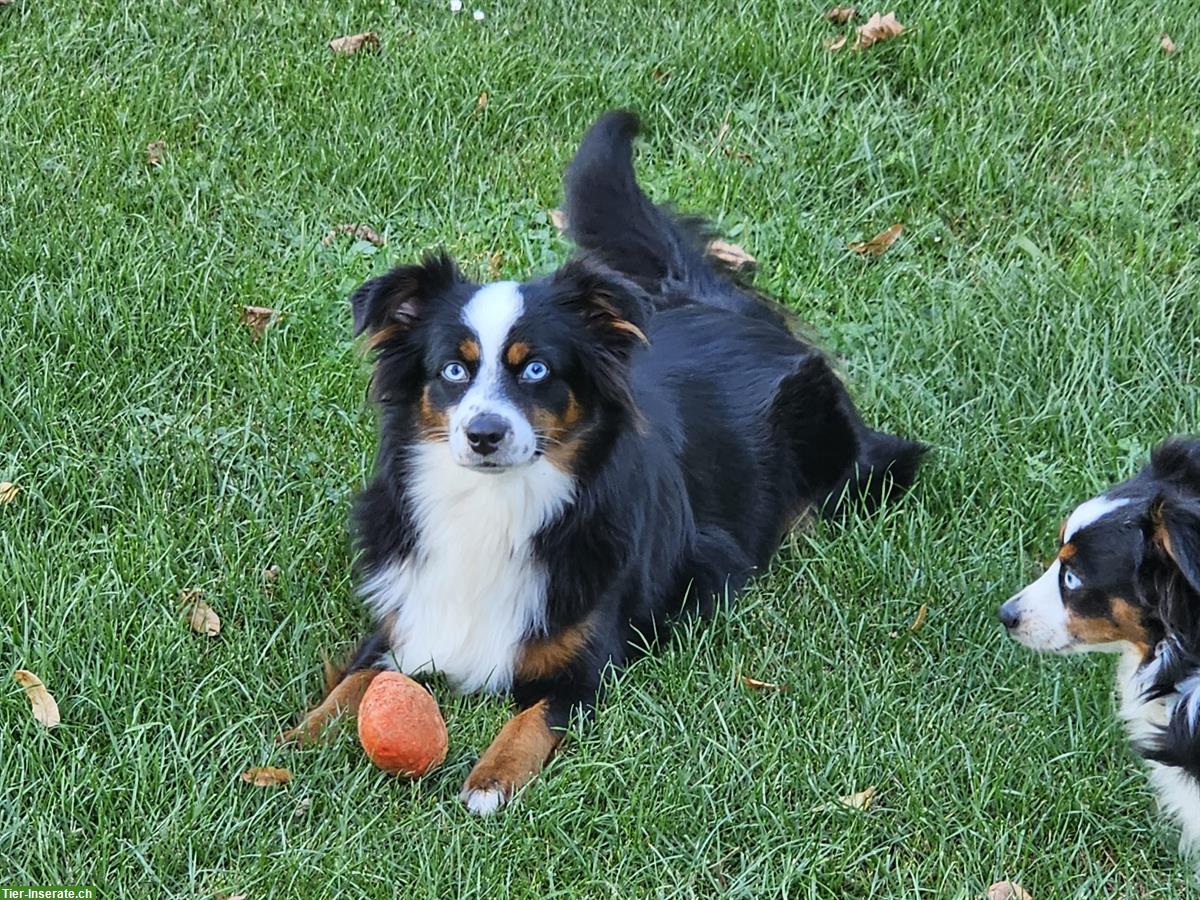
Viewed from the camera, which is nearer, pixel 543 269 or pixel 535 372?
pixel 535 372

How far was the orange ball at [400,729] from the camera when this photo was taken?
280 centimetres

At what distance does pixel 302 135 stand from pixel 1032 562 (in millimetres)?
3333

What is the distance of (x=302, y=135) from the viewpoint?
5219 millimetres

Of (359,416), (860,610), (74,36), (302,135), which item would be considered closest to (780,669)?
(860,610)

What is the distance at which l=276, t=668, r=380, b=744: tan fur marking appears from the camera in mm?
2912

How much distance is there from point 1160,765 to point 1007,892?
1.51 feet

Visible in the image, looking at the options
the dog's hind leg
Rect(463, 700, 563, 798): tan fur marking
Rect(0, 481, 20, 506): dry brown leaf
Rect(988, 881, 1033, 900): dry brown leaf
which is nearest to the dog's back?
Rect(463, 700, 563, 798): tan fur marking

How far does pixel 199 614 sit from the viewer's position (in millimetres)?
3260

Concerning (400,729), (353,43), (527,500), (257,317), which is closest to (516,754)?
(400,729)

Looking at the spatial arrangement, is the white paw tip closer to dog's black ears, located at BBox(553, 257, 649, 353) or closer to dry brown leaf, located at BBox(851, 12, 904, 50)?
dog's black ears, located at BBox(553, 257, 649, 353)

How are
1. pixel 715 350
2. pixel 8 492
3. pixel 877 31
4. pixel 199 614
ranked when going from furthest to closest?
pixel 877 31
pixel 715 350
pixel 8 492
pixel 199 614

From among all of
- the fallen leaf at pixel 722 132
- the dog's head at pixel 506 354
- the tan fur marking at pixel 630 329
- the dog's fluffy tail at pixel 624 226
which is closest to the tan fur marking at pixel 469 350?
the dog's head at pixel 506 354

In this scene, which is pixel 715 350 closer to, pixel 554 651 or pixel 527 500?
pixel 527 500

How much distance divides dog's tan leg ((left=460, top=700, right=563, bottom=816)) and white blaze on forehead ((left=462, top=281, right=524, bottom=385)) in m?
0.80
